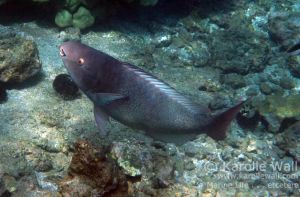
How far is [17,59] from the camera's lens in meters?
5.29

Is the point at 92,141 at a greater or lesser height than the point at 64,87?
lesser

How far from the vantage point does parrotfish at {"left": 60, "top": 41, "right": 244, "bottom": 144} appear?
336 cm

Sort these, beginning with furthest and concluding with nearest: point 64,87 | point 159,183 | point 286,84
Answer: point 286,84, point 64,87, point 159,183

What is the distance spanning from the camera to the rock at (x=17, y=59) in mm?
5234

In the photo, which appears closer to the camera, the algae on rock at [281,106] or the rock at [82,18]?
the algae on rock at [281,106]

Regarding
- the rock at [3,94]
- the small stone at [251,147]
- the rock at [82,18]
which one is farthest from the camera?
the rock at [82,18]

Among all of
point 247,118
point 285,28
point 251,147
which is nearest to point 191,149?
point 251,147

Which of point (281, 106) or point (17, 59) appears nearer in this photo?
point (17, 59)

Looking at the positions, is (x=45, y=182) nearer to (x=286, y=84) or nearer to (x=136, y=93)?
(x=136, y=93)

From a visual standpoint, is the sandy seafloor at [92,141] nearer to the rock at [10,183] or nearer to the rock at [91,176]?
the rock at [10,183]

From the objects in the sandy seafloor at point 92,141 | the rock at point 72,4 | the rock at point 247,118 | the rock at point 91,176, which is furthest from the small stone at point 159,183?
the rock at point 72,4

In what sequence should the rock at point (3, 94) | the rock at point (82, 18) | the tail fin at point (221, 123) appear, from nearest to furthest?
the tail fin at point (221, 123), the rock at point (3, 94), the rock at point (82, 18)

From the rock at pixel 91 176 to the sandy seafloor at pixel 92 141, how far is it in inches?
10.5

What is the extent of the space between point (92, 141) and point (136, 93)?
4.89ft
